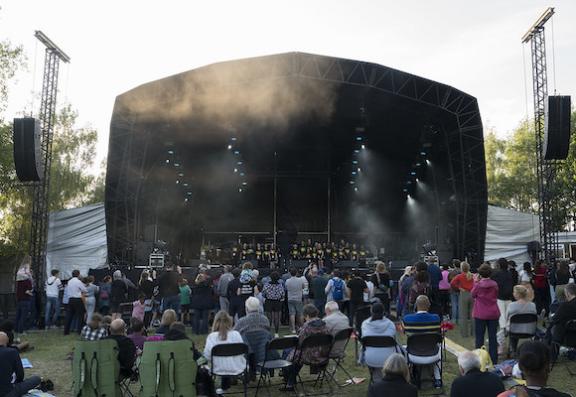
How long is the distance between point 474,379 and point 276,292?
6.88 m

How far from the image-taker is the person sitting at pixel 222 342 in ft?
18.7

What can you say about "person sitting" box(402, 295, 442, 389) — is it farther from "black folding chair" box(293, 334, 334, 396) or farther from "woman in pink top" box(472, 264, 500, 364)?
"woman in pink top" box(472, 264, 500, 364)

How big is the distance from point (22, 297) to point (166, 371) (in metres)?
7.49

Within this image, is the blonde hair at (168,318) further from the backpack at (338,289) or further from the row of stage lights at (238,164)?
the row of stage lights at (238,164)

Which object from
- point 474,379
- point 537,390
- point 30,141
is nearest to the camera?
point 537,390

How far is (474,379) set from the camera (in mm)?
3680

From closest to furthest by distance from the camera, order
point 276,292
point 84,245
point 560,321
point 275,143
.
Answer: point 560,321 < point 276,292 < point 84,245 < point 275,143

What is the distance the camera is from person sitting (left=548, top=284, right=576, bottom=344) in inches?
262

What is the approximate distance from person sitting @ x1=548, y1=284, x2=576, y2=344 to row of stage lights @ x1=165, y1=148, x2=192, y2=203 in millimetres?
16958

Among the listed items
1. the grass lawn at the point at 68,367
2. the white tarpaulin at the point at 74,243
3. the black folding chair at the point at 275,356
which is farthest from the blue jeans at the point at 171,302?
the white tarpaulin at the point at 74,243

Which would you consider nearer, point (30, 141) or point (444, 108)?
point (30, 141)

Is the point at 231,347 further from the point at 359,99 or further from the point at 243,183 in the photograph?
the point at 243,183

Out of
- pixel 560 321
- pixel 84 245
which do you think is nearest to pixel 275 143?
pixel 84 245

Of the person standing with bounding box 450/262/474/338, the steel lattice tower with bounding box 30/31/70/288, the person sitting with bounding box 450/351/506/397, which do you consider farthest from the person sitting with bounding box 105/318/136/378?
the steel lattice tower with bounding box 30/31/70/288
